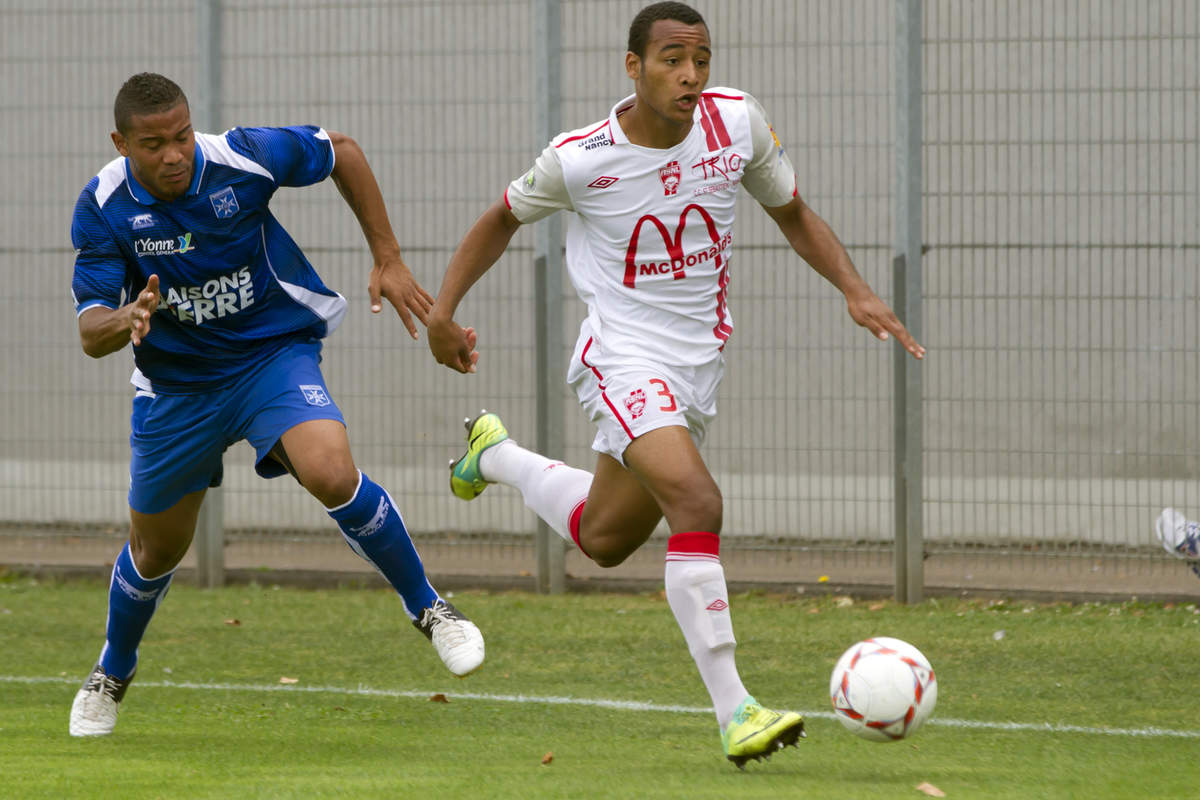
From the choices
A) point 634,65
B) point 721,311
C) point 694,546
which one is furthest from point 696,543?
point 634,65

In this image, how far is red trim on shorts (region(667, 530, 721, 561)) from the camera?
5031mm

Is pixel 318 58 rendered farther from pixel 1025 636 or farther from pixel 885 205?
pixel 1025 636

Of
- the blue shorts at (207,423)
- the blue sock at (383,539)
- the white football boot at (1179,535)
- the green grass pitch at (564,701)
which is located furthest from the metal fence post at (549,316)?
the blue shorts at (207,423)

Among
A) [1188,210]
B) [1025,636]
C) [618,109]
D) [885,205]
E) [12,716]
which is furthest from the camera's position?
[885,205]

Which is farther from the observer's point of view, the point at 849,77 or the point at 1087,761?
the point at 849,77

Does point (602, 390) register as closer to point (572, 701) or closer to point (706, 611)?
point (706, 611)

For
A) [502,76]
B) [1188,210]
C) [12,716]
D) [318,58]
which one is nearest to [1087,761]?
[12,716]

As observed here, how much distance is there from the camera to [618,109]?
18.8ft

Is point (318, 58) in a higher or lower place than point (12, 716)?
higher

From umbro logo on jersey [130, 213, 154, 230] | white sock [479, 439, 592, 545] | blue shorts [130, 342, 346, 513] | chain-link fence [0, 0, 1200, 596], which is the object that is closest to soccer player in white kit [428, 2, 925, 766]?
white sock [479, 439, 592, 545]

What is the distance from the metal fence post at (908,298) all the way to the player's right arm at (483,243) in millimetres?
3608

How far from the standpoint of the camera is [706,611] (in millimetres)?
4984

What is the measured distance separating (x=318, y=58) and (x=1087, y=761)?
6579mm

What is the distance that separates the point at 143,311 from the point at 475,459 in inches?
86.0
